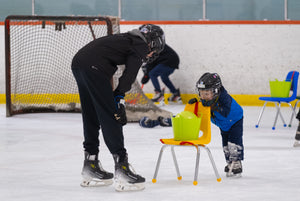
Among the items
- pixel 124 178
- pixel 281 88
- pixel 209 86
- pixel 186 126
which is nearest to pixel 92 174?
pixel 124 178

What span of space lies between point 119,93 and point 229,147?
880 mm

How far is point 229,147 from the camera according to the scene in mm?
3805

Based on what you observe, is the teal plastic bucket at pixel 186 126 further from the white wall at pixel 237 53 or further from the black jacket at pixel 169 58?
the white wall at pixel 237 53

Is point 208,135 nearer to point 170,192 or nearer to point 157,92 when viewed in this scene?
point 170,192

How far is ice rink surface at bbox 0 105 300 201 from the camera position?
11.0ft

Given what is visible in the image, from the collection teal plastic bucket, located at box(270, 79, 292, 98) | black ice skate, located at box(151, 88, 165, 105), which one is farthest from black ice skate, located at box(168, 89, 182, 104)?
teal plastic bucket, located at box(270, 79, 292, 98)

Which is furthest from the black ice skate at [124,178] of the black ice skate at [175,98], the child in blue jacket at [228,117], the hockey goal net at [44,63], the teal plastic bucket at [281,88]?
the black ice skate at [175,98]

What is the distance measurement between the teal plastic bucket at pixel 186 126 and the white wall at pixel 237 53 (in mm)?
5643

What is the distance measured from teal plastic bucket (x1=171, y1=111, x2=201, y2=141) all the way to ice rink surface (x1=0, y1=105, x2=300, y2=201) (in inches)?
11.8

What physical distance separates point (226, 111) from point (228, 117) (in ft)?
0.14

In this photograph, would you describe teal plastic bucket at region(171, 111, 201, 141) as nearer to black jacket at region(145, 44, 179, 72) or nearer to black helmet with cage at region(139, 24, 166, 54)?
black helmet with cage at region(139, 24, 166, 54)

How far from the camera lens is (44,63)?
29.4 ft

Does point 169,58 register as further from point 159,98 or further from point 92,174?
point 92,174

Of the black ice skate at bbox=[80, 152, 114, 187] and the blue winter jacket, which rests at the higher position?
the blue winter jacket
